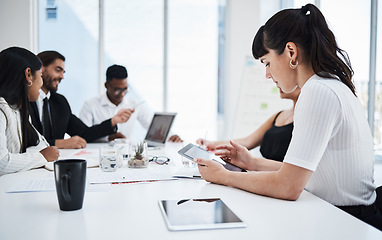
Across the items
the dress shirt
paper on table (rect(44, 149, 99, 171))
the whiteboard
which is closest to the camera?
paper on table (rect(44, 149, 99, 171))

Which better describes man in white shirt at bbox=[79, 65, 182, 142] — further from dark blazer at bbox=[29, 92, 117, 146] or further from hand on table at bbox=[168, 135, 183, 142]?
hand on table at bbox=[168, 135, 183, 142]

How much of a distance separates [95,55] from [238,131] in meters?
2.28

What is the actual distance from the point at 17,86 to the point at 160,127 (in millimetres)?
1054

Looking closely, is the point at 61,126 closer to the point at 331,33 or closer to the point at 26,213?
the point at 26,213

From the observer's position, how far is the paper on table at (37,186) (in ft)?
3.77

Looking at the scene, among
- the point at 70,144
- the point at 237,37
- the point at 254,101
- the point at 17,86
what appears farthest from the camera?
the point at 237,37

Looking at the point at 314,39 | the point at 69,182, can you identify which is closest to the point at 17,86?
the point at 69,182

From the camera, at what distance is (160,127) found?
258 cm

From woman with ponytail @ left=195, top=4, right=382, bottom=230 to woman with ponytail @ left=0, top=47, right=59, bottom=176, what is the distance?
0.84 metres

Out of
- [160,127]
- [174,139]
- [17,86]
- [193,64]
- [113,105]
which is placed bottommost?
[174,139]

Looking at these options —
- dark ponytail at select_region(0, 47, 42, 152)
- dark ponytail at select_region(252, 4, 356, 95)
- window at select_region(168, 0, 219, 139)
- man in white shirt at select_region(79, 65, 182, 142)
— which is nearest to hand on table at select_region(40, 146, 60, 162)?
dark ponytail at select_region(0, 47, 42, 152)

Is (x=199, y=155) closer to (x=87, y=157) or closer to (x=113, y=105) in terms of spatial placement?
(x=87, y=157)

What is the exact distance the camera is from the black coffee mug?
0.92 meters

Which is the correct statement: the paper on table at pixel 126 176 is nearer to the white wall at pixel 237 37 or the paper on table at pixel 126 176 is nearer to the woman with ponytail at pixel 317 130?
the woman with ponytail at pixel 317 130
